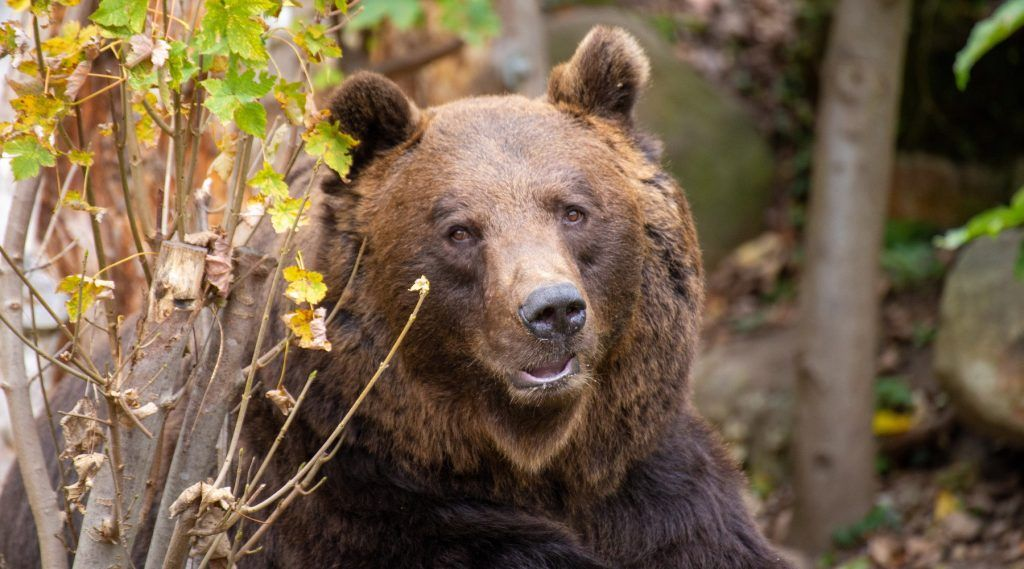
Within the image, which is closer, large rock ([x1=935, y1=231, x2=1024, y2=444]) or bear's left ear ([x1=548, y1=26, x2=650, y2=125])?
bear's left ear ([x1=548, y1=26, x2=650, y2=125])

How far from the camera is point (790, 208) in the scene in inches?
568

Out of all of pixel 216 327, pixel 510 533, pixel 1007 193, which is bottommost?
pixel 1007 193

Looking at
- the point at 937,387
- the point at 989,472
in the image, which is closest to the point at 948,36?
the point at 937,387

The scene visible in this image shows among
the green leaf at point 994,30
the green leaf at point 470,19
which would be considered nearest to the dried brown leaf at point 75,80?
the green leaf at point 994,30

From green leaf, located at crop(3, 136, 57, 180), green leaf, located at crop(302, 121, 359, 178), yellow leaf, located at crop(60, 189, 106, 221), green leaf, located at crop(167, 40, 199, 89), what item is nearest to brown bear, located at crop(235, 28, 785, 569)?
green leaf, located at crop(302, 121, 359, 178)

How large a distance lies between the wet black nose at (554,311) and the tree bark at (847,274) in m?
6.38

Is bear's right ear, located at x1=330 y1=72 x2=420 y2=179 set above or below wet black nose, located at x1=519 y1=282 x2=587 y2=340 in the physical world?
above

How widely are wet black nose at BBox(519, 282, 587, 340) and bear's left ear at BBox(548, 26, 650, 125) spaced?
1228 mm

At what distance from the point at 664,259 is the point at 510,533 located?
1.24 meters

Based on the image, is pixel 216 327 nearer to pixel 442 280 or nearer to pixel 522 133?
pixel 442 280

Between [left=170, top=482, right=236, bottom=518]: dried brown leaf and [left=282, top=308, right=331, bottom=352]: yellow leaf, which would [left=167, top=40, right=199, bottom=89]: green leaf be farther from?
[left=170, top=482, right=236, bottom=518]: dried brown leaf

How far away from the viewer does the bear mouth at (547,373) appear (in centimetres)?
423

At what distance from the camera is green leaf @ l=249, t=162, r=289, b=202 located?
12.2 feet

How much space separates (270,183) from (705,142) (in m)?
11.0
